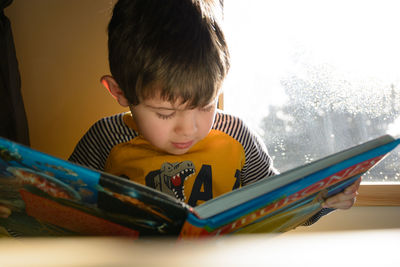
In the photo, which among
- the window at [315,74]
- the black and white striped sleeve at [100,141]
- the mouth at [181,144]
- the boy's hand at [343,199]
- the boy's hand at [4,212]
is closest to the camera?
the boy's hand at [4,212]

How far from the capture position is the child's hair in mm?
686

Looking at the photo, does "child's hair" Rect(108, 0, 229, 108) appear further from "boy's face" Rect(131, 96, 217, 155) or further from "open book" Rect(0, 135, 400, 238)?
"open book" Rect(0, 135, 400, 238)

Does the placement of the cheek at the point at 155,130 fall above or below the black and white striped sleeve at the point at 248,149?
above

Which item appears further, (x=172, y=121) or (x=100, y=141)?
(x=100, y=141)

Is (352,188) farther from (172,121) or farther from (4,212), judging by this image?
(4,212)

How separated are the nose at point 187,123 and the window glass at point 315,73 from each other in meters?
0.70

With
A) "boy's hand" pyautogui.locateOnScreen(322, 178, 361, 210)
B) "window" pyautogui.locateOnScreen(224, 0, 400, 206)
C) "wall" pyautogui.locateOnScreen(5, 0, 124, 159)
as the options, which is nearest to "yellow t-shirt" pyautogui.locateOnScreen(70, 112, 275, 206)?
"boy's hand" pyautogui.locateOnScreen(322, 178, 361, 210)

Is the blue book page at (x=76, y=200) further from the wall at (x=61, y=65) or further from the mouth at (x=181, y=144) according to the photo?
the wall at (x=61, y=65)

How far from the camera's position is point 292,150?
144 centimetres

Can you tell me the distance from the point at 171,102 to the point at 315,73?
85 cm

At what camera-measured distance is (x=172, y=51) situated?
0.69 m

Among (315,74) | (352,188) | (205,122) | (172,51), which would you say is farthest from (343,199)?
(315,74)

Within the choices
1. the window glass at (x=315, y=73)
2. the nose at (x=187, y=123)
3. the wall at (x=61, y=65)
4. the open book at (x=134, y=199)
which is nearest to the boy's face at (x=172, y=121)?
the nose at (x=187, y=123)

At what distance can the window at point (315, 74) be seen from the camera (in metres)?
1.37
